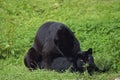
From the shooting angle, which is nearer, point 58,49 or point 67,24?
point 58,49

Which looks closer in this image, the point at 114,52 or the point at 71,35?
the point at 71,35

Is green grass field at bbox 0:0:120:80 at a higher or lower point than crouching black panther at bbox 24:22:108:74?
lower

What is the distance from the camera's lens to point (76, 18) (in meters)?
13.2

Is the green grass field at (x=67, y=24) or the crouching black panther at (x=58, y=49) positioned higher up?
the crouching black panther at (x=58, y=49)

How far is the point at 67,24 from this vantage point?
12.6 metres

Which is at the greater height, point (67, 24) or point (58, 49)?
point (58, 49)

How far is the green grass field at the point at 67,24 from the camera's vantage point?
10.8 m

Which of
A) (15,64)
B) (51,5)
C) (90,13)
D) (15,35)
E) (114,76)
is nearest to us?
(114,76)

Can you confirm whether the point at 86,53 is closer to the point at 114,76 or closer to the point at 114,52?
the point at 114,76

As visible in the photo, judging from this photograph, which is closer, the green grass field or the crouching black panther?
the crouching black panther

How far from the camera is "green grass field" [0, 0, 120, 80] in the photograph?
427 inches

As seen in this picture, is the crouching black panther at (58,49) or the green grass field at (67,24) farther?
the green grass field at (67,24)

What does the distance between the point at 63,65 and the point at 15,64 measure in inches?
107

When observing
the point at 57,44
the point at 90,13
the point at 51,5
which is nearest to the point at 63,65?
the point at 57,44
